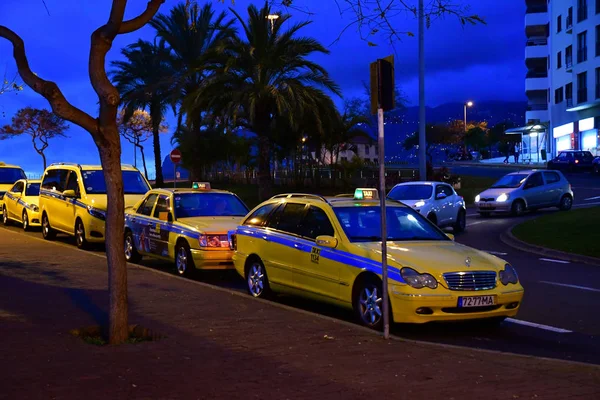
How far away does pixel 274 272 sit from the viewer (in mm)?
10758

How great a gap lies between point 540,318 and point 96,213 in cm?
1118

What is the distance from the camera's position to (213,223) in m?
13.7

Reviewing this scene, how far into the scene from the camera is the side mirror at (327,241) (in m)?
9.45

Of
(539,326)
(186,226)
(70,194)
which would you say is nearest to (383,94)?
(539,326)

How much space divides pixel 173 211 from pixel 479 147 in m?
100

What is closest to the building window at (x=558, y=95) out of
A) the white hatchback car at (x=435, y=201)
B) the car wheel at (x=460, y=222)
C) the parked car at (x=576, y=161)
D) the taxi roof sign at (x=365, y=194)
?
the parked car at (x=576, y=161)

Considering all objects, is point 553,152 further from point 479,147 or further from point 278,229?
point 278,229

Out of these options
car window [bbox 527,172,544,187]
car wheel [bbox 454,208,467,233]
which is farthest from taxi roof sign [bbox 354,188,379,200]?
car window [bbox 527,172,544,187]

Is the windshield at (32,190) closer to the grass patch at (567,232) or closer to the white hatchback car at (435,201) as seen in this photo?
the white hatchback car at (435,201)

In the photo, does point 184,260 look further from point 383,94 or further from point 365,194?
point 383,94

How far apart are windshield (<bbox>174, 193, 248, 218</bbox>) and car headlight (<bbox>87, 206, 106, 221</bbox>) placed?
3.50 meters

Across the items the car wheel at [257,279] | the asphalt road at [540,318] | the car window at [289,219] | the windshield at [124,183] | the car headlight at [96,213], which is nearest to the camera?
the asphalt road at [540,318]

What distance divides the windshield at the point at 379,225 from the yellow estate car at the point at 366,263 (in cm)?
1

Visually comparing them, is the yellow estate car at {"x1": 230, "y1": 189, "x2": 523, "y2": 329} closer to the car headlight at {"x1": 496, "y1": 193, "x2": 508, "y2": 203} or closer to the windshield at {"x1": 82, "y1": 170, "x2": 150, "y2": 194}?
the windshield at {"x1": 82, "y1": 170, "x2": 150, "y2": 194}
